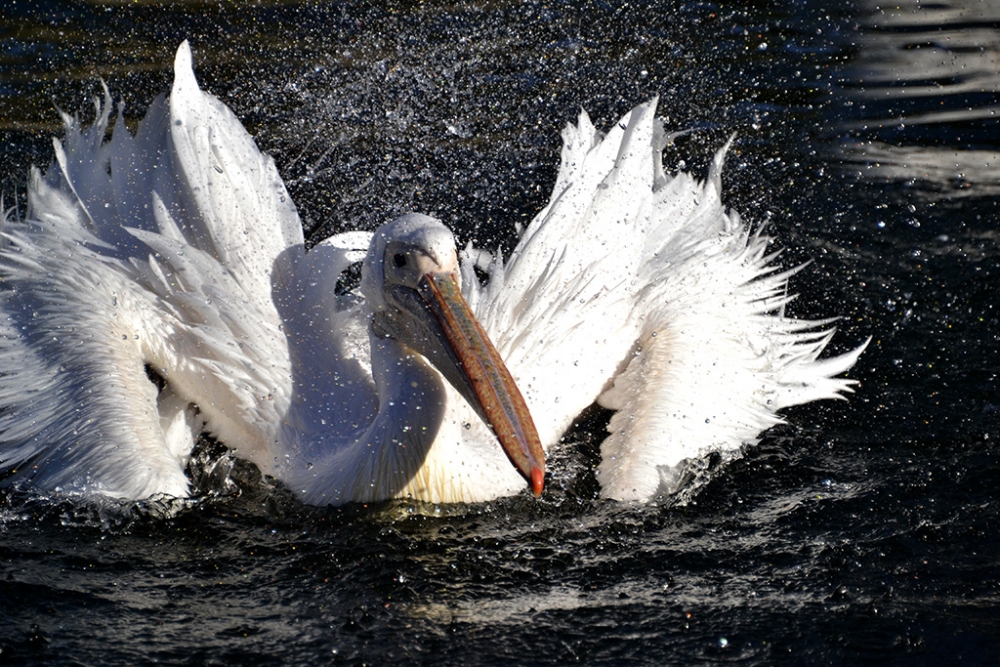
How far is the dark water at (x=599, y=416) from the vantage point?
281cm

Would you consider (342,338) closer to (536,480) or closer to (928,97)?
(536,480)

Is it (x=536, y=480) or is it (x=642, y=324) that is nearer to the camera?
(x=536, y=480)

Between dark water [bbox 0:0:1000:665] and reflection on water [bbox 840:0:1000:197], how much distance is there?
0.07 feet

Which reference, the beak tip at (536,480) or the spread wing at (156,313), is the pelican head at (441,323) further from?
the spread wing at (156,313)

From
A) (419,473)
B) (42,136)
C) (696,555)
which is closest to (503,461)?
(419,473)

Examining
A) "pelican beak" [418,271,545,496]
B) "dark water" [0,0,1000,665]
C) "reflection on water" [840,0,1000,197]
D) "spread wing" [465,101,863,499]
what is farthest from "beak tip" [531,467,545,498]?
"reflection on water" [840,0,1000,197]

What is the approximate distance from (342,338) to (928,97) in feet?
13.0

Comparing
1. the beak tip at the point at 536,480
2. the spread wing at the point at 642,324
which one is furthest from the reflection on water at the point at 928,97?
the beak tip at the point at 536,480

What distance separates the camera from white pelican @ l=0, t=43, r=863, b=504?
319cm

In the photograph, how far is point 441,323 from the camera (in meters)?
3.08

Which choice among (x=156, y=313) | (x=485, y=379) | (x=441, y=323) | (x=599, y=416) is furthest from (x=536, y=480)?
(x=156, y=313)

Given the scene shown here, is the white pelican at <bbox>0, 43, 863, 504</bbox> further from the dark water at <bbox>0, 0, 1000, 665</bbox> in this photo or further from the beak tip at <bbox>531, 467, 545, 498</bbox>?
Answer: the dark water at <bbox>0, 0, 1000, 665</bbox>

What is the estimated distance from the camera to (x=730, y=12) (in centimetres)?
716

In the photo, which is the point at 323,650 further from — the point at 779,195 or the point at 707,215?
the point at 779,195
